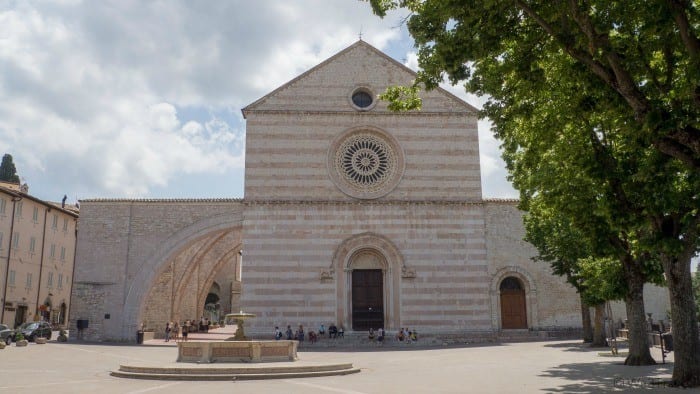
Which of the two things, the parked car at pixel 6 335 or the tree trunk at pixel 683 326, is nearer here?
the tree trunk at pixel 683 326

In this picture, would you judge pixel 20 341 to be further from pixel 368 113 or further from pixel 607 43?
pixel 607 43

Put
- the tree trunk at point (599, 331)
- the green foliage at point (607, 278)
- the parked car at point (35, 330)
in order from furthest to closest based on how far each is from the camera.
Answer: the parked car at point (35, 330) < the tree trunk at point (599, 331) < the green foliage at point (607, 278)

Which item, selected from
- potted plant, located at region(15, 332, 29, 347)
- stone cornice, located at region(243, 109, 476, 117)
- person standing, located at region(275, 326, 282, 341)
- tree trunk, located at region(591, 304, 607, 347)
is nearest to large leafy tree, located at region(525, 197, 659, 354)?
tree trunk, located at region(591, 304, 607, 347)

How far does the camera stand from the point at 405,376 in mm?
14469

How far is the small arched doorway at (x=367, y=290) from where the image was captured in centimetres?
2830

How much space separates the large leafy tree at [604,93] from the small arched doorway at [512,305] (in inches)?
670

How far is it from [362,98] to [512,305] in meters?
13.9

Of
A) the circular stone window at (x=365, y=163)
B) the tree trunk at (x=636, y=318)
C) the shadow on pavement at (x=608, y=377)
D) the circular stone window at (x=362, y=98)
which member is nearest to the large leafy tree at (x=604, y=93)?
the shadow on pavement at (x=608, y=377)

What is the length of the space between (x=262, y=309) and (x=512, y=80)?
18.5 meters

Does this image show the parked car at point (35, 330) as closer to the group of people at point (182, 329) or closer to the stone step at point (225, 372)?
the group of people at point (182, 329)

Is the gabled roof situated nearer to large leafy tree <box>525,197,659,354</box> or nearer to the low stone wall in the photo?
large leafy tree <box>525,197,659,354</box>

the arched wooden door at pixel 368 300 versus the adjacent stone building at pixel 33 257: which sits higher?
the adjacent stone building at pixel 33 257

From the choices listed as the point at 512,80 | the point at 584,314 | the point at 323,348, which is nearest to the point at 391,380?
the point at 512,80

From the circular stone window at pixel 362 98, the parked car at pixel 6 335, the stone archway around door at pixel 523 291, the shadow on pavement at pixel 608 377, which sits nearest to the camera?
the shadow on pavement at pixel 608 377
